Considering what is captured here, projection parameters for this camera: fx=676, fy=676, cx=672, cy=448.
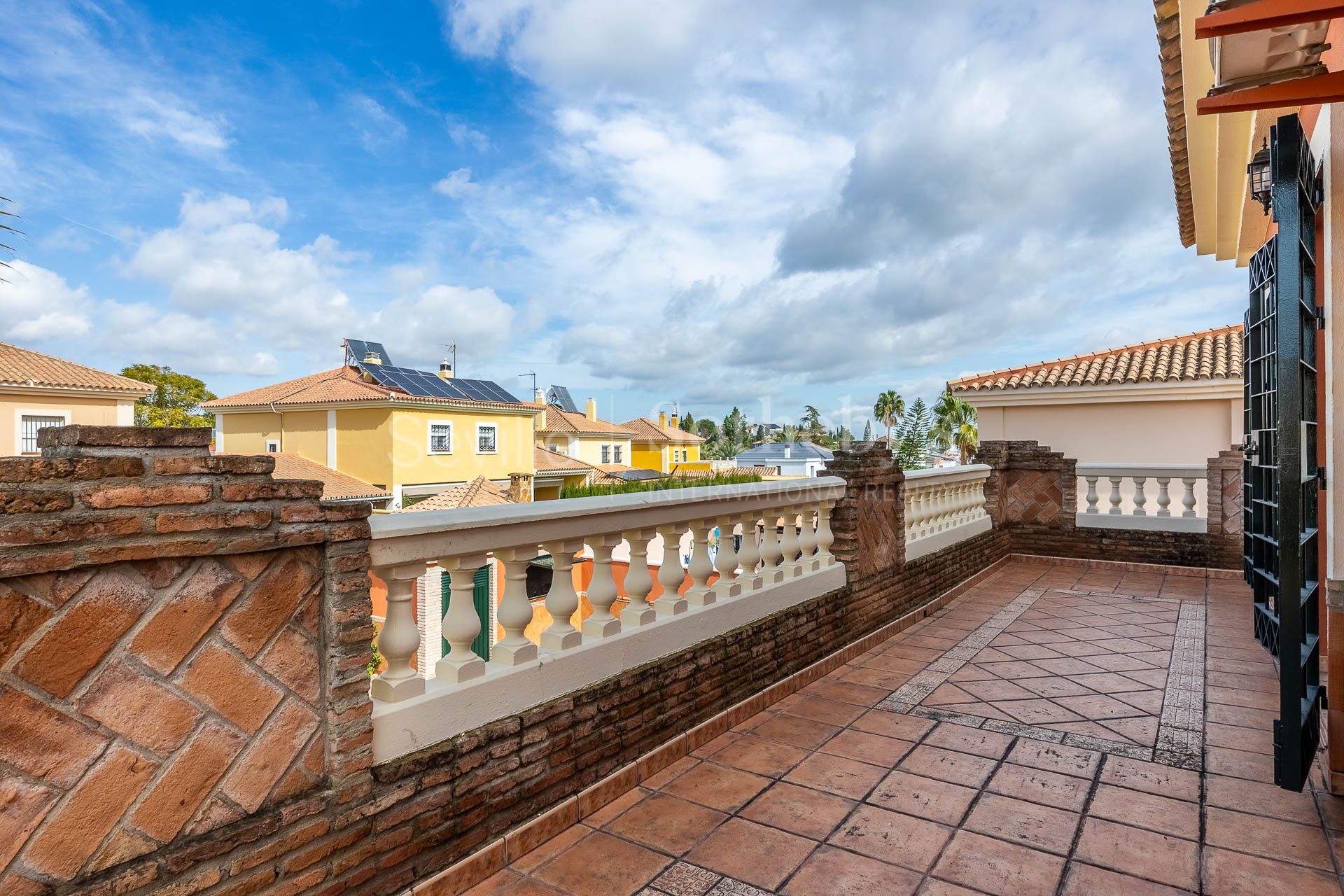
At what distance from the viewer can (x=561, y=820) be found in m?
2.34

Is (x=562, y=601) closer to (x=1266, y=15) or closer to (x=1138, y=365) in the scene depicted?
(x=1266, y=15)

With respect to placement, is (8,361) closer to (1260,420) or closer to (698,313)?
(1260,420)

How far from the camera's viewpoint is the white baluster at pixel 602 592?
261cm

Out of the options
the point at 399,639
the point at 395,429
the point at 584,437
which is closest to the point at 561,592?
the point at 399,639

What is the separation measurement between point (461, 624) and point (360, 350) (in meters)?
23.8

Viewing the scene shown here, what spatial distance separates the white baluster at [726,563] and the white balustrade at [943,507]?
1.11 metres

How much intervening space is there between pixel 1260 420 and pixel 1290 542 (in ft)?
5.97

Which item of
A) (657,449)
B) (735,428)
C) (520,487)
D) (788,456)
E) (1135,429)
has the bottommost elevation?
(520,487)

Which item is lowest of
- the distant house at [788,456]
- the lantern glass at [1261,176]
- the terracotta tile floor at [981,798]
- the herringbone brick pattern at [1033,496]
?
the terracotta tile floor at [981,798]

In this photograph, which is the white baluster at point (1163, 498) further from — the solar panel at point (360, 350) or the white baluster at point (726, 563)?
the solar panel at point (360, 350)

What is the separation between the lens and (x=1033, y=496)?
7.88 meters

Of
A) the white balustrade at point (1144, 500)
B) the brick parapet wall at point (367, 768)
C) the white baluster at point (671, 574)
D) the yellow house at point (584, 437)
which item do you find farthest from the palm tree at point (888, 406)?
the brick parapet wall at point (367, 768)

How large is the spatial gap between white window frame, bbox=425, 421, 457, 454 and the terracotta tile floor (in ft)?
61.8

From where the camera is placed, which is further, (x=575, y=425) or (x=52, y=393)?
(x=575, y=425)
